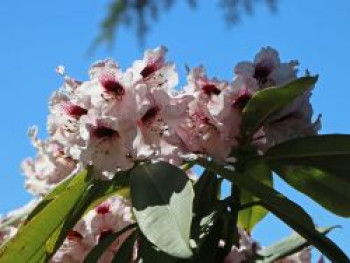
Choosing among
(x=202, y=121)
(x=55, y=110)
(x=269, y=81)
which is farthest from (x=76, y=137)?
(x=269, y=81)

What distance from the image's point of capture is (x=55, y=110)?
1261mm

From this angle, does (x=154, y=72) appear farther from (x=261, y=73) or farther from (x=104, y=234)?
(x=104, y=234)

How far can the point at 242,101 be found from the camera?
122 cm

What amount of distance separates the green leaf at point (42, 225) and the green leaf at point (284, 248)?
0.34 meters

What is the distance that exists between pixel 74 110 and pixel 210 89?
0.64 feet

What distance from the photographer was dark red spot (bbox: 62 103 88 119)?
3.95ft

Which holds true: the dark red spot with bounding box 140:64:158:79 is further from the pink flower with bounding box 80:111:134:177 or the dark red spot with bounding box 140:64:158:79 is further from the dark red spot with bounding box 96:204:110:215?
the dark red spot with bounding box 96:204:110:215

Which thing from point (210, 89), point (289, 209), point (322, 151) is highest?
point (210, 89)

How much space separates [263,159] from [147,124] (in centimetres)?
19

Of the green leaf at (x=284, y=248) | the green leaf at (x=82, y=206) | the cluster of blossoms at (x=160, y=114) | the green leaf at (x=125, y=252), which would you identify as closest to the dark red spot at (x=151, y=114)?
the cluster of blossoms at (x=160, y=114)

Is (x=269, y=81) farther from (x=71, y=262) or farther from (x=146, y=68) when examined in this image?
(x=71, y=262)

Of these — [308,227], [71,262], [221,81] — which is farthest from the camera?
[71,262]

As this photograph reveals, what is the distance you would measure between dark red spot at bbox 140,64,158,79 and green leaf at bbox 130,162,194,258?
130mm

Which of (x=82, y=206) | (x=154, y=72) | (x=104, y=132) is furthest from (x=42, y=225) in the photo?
(x=154, y=72)
